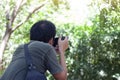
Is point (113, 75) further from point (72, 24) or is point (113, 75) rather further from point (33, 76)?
point (33, 76)

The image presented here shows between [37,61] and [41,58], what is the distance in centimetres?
4

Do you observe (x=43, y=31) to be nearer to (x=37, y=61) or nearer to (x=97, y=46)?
(x=37, y=61)

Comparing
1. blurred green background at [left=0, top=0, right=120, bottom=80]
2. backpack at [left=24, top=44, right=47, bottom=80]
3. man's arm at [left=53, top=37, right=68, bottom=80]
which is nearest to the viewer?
backpack at [left=24, top=44, right=47, bottom=80]

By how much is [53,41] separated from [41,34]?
0.19 metres

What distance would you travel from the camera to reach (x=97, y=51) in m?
8.58

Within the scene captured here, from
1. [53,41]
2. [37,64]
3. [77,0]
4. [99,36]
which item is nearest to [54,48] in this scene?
[53,41]

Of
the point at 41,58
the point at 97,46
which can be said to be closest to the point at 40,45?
the point at 41,58

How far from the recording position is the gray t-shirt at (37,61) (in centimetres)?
257

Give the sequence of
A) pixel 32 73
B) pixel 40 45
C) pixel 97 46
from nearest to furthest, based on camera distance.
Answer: pixel 32 73, pixel 40 45, pixel 97 46

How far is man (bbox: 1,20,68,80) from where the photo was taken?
2587mm

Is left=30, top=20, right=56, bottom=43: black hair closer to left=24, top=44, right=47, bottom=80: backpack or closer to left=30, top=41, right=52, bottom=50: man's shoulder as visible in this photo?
left=30, top=41, right=52, bottom=50: man's shoulder

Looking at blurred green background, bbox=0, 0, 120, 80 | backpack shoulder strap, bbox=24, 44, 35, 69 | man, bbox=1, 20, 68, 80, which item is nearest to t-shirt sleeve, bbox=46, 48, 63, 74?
man, bbox=1, 20, 68, 80

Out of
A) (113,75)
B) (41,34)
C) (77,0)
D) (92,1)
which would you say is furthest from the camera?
(77,0)

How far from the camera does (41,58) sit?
262 centimetres
